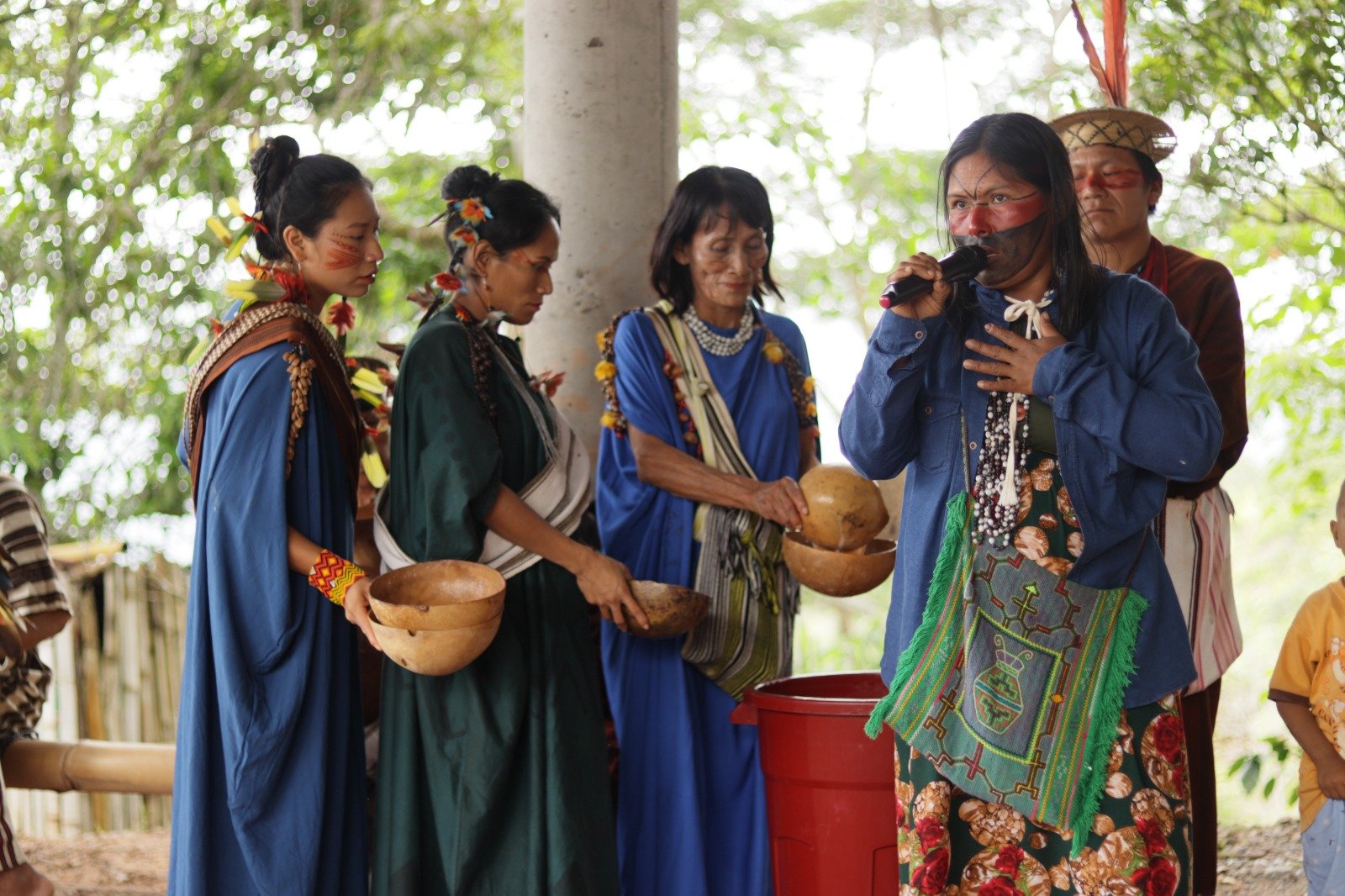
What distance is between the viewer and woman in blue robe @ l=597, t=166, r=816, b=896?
3.60 metres

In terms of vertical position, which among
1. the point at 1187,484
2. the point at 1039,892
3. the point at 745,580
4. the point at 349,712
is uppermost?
the point at 1187,484

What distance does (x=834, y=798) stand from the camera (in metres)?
3.12

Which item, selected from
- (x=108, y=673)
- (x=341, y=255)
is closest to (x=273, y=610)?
(x=341, y=255)

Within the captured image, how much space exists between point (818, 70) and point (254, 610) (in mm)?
8738

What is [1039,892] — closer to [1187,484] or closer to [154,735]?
[1187,484]

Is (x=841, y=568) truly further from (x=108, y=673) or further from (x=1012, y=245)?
(x=108, y=673)

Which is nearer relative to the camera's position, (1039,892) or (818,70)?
(1039,892)

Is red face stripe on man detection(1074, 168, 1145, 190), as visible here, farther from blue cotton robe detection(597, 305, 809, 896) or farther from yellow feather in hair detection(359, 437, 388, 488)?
yellow feather in hair detection(359, 437, 388, 488)

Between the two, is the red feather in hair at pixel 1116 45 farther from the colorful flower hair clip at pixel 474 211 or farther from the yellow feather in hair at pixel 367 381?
the yellow feather in hair at pixel 367 381

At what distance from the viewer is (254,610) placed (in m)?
3.02

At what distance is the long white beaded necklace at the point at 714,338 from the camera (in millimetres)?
3777

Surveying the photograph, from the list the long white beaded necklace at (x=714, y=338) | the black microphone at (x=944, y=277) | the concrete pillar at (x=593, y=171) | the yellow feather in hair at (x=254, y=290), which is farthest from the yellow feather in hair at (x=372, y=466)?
the black microphone at (x=944, y=277)

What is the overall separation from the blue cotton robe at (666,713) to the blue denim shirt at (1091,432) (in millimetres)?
1066

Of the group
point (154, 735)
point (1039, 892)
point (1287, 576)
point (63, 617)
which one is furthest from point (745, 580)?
point (1287, 576)
